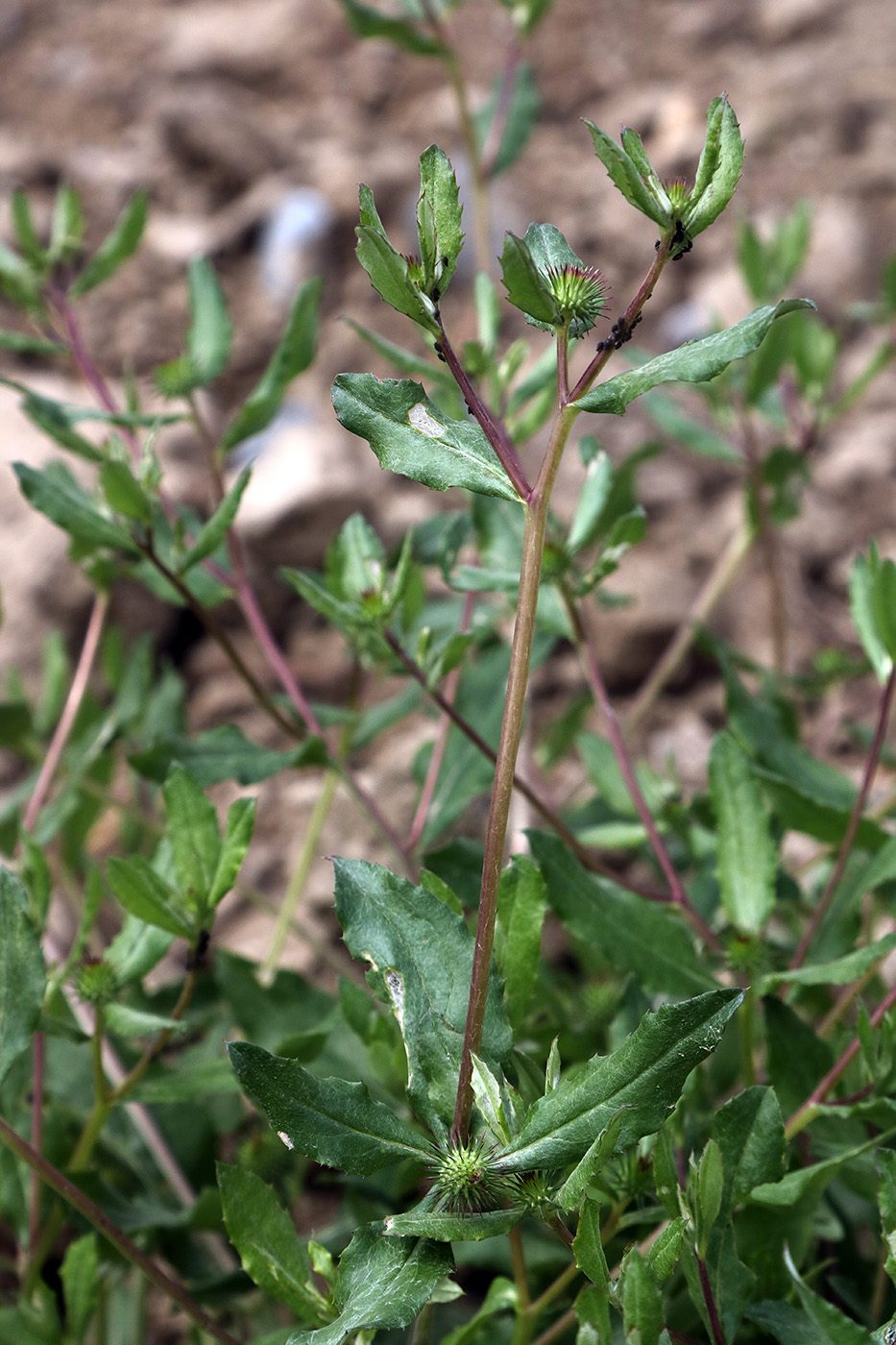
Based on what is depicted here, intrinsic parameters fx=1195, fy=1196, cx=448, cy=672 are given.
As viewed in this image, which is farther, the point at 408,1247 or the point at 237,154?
the point at 237,154

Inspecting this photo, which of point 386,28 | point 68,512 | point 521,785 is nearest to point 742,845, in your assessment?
point 521,785

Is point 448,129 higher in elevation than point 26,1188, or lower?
higher

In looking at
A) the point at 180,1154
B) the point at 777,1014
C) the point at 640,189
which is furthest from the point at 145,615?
the point at 640,189

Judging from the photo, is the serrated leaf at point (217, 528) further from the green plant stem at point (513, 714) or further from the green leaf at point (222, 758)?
the green plant stem at point (513, 714)

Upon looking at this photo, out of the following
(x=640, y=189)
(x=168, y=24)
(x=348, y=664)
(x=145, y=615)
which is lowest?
(x=348, y=664)

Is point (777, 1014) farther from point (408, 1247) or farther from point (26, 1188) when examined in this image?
point (26, 1188)

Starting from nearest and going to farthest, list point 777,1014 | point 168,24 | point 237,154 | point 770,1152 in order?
1. point 770,1152
2. point 777,1014
3. point 237,154
4. point 168,24

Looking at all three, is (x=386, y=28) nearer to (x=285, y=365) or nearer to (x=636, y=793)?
(x=285, y=365)

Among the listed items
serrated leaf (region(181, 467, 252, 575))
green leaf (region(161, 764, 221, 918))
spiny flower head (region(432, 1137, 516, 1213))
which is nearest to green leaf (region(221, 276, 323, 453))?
serrated leaf (region(181, 467, 252, 575))

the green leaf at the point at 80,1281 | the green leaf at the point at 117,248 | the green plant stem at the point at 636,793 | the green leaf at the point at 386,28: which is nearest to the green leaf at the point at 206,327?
the green leaf at the point at 117,248
